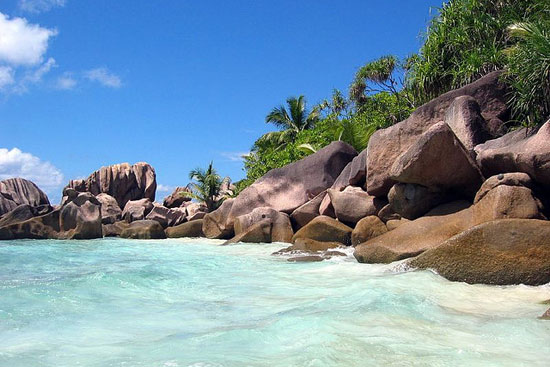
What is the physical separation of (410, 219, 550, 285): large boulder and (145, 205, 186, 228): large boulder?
2123 cm

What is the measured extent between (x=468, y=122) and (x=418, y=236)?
3.37 m

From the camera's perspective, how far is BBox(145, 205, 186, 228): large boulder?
26016 mm

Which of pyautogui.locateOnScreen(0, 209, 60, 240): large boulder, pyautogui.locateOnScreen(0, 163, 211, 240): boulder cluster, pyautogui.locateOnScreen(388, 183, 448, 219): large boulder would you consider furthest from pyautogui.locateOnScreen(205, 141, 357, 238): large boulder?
pyautogui.locateOnScreen(0, 209, 60, 240): large boulder

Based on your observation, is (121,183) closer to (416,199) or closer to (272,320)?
(416,199)

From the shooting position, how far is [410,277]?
20.7ft

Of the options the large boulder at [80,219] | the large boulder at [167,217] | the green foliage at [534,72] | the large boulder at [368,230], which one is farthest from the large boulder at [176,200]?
the green foliage at [534,72]

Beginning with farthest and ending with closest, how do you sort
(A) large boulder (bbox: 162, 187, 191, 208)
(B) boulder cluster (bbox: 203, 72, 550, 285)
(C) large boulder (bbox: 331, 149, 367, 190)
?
(A) large boulder (bbox: 162, 187, 191, 208) → (C) large boulder (bbox: 331, 149, 367, 190) → (B) boulder cluster (bbox: 203, 72, 550, 285)

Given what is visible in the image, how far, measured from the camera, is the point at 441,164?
8727mm

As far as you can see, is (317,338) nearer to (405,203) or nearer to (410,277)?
(410,277)

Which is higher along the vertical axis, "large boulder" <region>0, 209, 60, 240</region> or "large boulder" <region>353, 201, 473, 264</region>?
"large boulder" <region>0, 209, 60, 240</region>

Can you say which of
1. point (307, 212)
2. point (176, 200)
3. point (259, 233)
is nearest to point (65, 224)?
point (259, 233)

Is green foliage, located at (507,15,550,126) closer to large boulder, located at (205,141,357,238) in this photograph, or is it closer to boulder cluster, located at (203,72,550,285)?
boulder cluster, located at (203,72,550,285)

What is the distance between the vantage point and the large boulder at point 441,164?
28.0 ft

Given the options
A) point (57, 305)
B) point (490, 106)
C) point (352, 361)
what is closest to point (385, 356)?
point (352, 361)
